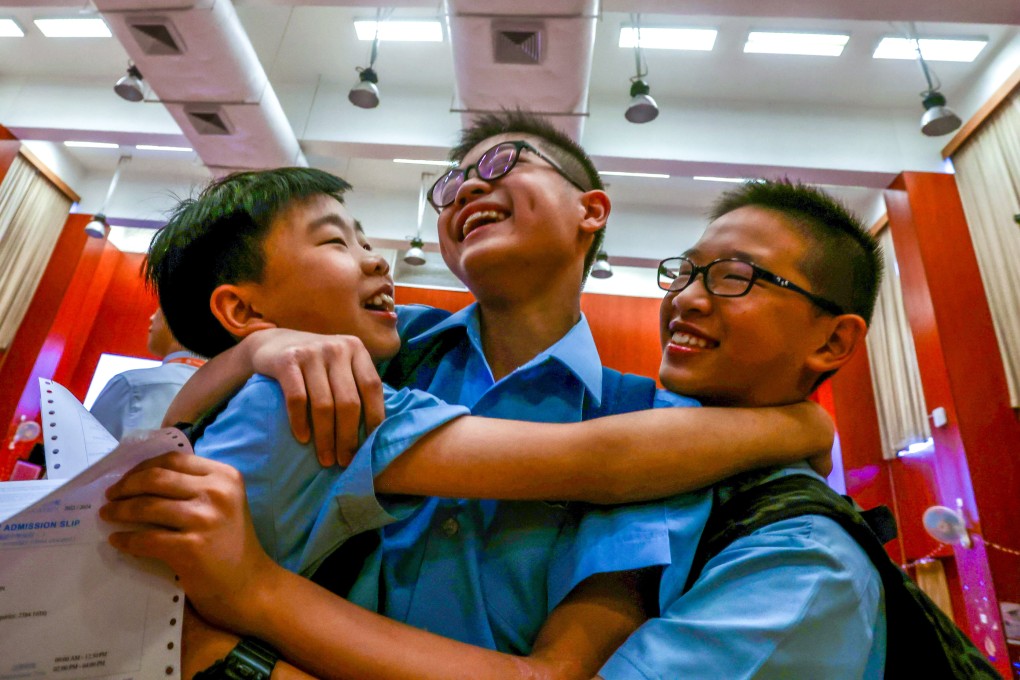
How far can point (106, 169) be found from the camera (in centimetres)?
922

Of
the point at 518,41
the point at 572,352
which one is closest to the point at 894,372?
the point at 518,41

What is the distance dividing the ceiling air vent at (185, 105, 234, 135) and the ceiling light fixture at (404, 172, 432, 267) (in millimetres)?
2398

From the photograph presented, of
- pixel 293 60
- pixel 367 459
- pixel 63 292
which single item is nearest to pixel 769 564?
pixel 367 459

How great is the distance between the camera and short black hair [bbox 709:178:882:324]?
48.4 inches

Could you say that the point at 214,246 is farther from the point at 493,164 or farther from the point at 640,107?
the point at 640,107

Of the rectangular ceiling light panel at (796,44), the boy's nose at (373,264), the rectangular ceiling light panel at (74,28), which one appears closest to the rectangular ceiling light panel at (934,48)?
the rectangular ceiling light panel at (796,44)

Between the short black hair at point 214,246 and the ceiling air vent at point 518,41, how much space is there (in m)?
3.32

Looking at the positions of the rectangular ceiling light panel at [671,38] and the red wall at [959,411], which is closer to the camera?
the red wall at [959,411]

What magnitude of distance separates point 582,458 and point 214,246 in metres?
0.83

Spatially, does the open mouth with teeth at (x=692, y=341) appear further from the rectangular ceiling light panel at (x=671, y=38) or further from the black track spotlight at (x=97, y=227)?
the black track spotlight at (x=97, y=227)

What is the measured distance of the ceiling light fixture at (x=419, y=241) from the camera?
7316 mm

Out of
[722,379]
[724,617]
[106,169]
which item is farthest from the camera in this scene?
[106,169]

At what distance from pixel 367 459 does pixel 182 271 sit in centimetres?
71

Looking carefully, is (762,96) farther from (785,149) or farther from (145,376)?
(145,376)
